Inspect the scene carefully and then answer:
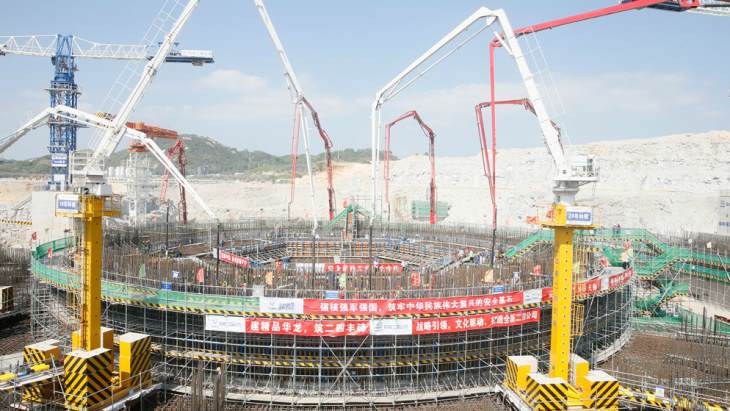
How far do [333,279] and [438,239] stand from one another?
17.7m

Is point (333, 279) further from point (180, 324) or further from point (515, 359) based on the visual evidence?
point (515, 359)

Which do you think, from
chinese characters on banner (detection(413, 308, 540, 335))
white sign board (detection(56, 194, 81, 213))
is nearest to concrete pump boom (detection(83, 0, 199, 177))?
white sign board (detection(56, 194, 81, 213))

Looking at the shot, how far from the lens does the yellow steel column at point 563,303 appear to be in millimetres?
11867

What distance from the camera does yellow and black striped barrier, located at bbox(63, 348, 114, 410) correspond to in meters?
11.2

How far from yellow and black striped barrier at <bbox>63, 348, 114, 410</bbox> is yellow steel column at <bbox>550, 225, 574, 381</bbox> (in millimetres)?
11486

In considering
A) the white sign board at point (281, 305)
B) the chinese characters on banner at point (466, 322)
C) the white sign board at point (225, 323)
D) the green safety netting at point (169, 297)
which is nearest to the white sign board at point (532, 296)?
the chinese characters on banner at point (466, 322)

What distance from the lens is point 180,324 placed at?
47.8 ft

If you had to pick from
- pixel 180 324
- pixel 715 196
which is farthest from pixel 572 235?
pixel 715 196

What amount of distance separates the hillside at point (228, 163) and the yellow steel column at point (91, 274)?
10073cm

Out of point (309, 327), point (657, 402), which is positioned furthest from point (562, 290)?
point (309, 327)

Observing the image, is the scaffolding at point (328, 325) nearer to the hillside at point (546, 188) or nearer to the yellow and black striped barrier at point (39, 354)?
the yellow and black striped barrier at point (39, 354)

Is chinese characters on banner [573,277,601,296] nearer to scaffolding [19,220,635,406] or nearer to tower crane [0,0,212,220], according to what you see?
scaffolding [19,220,635,406]

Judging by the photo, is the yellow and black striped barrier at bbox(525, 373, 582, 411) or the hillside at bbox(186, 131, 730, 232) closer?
the yellow and black striped barrier at bbox(525, 373, 582, 411)

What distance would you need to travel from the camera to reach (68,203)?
1234 centimetres
